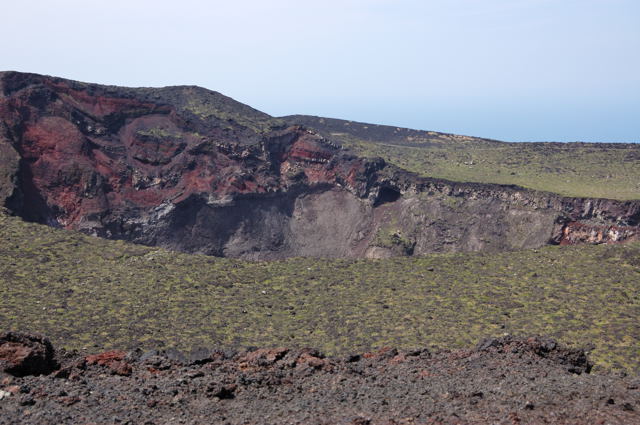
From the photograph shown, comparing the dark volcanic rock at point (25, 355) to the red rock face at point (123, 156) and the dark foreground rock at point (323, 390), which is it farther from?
the red rock face at point (123, 156)

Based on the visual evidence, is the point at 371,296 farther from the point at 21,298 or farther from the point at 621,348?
the point at 21,298

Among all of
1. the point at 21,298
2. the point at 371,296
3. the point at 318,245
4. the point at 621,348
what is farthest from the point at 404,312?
the point at 318,245

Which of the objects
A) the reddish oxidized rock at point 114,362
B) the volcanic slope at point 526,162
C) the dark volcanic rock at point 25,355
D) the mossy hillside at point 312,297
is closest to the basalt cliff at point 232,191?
the volcanic slope at point 526,162

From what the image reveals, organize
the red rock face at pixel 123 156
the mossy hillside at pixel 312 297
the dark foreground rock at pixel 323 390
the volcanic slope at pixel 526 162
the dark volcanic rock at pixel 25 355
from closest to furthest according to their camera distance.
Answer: the dark foreground rock at pixel 323 390, the dark volcanic rock at pixel 25 355, the mossy hillside at pixel 312 297, the red rock face at pixel 123 156, the volcanic slope at pixel 526 162

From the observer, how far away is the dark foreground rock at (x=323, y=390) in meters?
14.2

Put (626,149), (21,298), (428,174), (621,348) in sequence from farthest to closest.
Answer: (626,149) < (428,174) < (21,298) < (621,348)

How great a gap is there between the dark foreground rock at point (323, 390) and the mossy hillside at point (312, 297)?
6052 mm

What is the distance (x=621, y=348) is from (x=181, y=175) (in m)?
41.1

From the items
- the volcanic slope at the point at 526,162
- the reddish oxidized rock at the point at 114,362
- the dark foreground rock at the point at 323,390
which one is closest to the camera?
the dark foreground rock at the point at 323,390

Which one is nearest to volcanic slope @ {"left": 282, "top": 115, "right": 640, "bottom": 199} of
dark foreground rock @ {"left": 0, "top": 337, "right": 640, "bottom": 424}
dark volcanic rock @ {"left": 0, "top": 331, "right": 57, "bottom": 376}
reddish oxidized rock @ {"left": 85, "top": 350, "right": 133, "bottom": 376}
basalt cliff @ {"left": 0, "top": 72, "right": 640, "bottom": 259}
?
basalt cliff @ {"left": 0, "top": 72, "right": 640, "bottom": 259}

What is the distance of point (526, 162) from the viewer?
2660 inches

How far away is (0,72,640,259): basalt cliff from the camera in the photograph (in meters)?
52.1

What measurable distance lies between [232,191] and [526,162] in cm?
2983

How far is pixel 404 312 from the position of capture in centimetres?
2977
